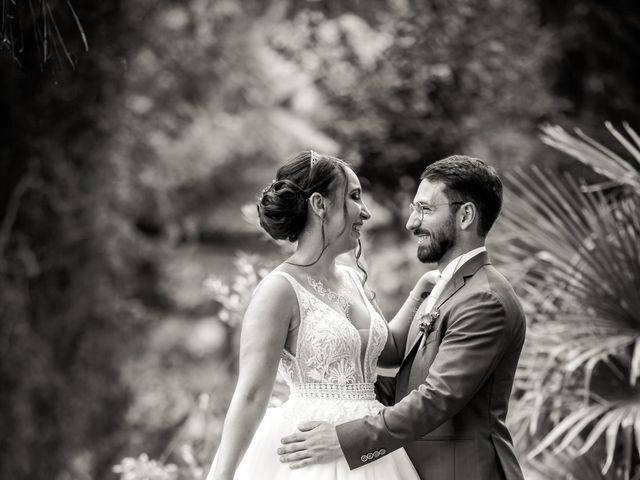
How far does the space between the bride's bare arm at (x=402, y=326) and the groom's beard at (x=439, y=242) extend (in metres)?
0.30

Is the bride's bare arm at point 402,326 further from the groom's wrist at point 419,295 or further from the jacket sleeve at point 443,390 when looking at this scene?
the jacket sleeve at point 443,390

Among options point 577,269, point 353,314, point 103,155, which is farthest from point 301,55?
point 353,314

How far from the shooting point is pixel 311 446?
3.28 meters

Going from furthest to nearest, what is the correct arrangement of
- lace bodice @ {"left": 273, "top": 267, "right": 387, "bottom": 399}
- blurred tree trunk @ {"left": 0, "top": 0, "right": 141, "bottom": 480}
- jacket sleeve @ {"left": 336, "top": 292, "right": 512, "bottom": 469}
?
blurred tree trunk @ {"left": 0, "top": 0, "right": 141, "bottom": 480} < lace bodice @ {"left": 273, "top": 267, "right": 387, "bottom": 399} < jacket sleeve @ {"left": 336, "top": 292, "right": 512, "bottom": 469}

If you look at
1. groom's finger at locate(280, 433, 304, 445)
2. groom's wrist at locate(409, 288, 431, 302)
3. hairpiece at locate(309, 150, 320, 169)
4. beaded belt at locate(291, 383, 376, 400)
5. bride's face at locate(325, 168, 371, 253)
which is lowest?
groom's finger at locate(280, 433, 304, 445)

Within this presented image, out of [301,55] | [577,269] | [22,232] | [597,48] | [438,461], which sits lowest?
[438,461]

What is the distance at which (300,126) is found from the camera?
13336 millimetres

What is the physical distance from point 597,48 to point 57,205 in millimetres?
5353

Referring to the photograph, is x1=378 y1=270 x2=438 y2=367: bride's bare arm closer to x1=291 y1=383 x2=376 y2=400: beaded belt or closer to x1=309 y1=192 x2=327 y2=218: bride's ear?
x1=291 y1=383 x2=376 y2=400: beaded belt

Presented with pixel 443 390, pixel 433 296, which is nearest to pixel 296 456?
pixel 443 390

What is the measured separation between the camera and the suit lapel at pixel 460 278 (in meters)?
3.46

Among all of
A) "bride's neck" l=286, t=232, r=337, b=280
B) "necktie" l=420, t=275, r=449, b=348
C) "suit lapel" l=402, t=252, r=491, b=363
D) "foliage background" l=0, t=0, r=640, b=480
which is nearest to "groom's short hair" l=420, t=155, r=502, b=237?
"suit lapel" l=402, t=252, r=491, b=363

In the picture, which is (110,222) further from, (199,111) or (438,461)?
(438,461)

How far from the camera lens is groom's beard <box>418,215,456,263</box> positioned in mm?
3473
